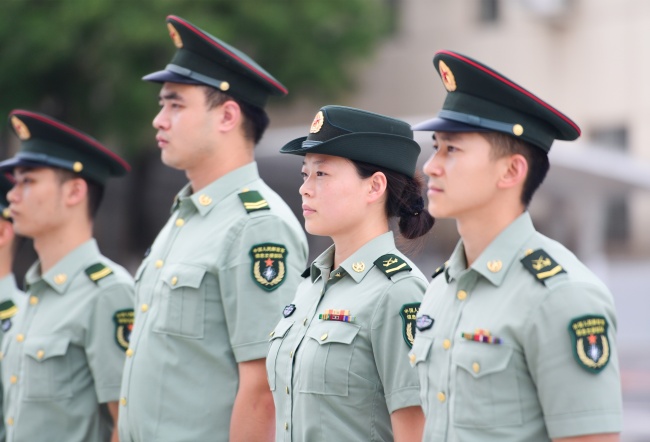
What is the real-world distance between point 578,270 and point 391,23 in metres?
A: 21.6

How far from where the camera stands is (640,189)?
60.1 ft

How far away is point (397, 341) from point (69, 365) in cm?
173

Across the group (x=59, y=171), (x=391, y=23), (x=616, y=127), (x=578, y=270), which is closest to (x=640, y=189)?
(x=616, y=127)

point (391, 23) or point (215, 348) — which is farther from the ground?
point (391, 23)

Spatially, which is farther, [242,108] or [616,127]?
[616,127]

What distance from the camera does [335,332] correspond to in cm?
339

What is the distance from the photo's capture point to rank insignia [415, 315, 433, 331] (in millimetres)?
3068

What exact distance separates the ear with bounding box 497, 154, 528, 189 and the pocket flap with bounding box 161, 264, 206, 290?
1.40 meters

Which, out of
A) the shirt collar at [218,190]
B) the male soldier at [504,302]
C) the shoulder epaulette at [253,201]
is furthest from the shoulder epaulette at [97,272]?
the male soldier at [504,302]

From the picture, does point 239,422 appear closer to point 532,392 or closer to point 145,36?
point 532,392

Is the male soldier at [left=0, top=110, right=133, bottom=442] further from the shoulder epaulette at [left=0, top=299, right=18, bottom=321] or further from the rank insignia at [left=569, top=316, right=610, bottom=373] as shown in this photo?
the rank insignia at [left=569, top=316, right=610, bottom=373]

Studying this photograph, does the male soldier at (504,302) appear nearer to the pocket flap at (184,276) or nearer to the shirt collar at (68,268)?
the pocket flap at (184,276)

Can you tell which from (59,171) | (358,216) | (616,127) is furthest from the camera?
(616,127)

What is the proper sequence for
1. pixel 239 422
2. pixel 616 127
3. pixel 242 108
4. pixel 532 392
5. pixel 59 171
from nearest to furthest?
pixel 532 392 < pixel 239 422 < pixel 242 108 < pixel 59 171 < pixel 616 127
